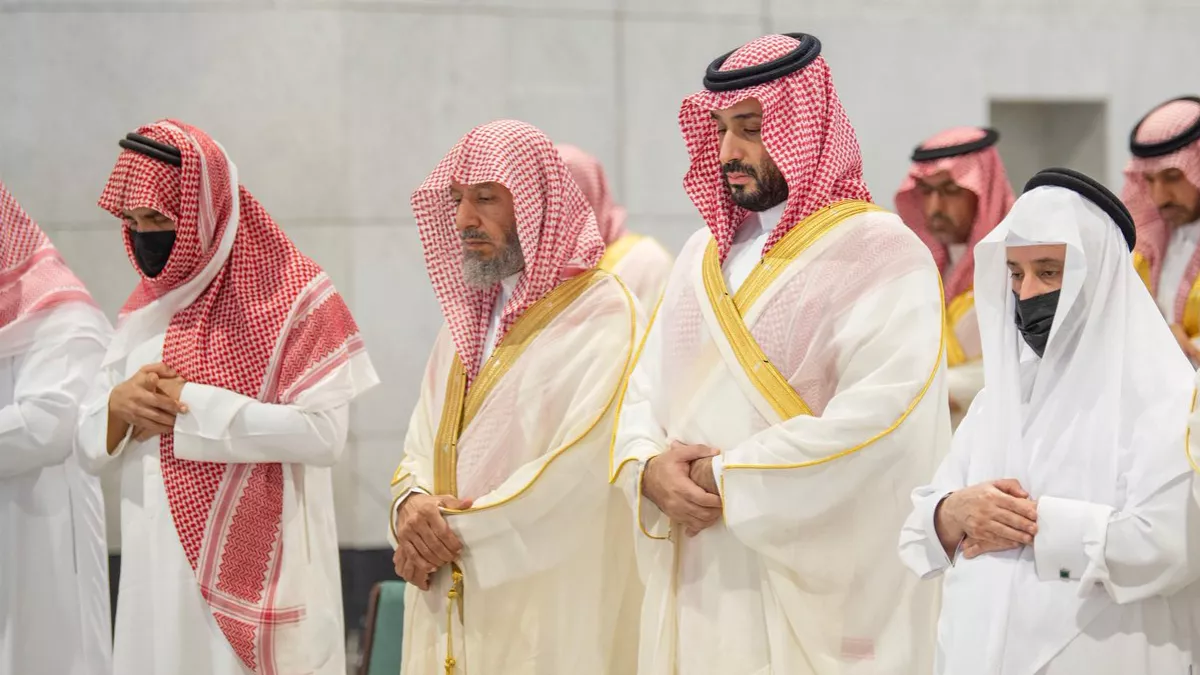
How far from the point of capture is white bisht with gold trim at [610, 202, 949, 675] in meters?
2.90

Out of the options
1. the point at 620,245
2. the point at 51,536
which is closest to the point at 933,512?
the point at 51,536

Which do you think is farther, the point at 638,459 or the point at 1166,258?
the point at 1166,258

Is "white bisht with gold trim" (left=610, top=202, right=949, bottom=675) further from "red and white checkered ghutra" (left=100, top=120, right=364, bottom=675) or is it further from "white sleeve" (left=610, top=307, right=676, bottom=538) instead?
"red and white checkered ghutra" (left=100, top=120, right=364, bottom=675)

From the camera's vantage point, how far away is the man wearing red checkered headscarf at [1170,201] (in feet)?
14.2

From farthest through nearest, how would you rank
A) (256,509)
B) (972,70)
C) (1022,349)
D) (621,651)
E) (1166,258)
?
(972,70) < (1166,258) < (256,509) < (621,651) < (1022,349)

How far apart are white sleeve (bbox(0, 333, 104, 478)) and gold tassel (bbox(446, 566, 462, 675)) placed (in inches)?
50.0

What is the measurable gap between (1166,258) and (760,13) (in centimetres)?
223

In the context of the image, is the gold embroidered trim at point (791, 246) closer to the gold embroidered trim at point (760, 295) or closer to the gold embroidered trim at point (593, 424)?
the gold embroidered trim at point (760, 295)

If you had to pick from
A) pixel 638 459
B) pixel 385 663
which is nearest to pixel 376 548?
pixel 385 663

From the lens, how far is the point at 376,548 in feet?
19.4

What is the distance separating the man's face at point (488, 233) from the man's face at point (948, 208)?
1935 mm

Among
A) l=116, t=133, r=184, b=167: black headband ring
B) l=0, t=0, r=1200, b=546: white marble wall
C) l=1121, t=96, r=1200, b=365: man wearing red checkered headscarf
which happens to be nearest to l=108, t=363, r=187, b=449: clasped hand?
l=116, t=133, r=184, b=167: black headband ring

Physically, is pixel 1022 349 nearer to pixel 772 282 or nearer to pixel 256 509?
pixel 772 282

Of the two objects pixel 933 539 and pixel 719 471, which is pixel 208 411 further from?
pixel 933 539
